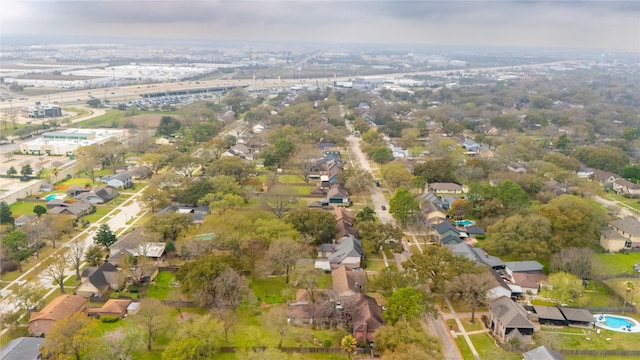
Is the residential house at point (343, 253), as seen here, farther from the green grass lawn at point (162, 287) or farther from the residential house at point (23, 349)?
the residential house at point (23, 349)

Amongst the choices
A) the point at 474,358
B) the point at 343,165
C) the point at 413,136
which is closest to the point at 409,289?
the point at 474,358

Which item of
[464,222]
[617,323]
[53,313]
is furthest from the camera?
[464,222]

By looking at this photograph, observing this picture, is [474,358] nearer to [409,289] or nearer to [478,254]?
[409,289]

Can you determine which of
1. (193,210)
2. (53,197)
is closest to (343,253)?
(193,210)

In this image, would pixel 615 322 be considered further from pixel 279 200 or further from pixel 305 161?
pixel 305 161

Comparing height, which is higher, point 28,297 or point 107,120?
point 107,120

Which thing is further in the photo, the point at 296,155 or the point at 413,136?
the point at 413,136

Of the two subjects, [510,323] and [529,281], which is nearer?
[510,323]

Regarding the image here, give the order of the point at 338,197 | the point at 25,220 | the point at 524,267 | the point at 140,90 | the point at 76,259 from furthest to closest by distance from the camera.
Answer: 1. the point at 140,90
2. the point at 338,197
3. the point at 25,220
4. the point at 524,267
5. the point at 76,259
